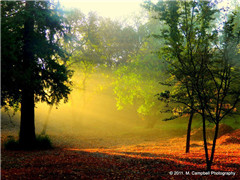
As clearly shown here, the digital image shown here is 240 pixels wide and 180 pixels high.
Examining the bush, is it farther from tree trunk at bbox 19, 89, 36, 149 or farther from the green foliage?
the green foliage

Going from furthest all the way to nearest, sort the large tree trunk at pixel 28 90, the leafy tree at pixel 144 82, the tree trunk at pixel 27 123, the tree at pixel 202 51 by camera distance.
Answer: the leafy tree at pixel 144 82, the tree trunk at pixel 27 123, the large tree trunk at pixel 28 90, the tree at pixel 202 51

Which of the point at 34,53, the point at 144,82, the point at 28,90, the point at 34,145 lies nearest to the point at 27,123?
the point at 34,145

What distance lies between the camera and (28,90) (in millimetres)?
13984

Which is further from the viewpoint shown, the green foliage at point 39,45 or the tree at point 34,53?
the tree at point 34,53

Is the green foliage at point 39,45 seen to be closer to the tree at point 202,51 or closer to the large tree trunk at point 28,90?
the large tree trunk at point 28,90

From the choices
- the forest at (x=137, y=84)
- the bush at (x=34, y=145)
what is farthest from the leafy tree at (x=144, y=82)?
the bush at (x=34, y=145)

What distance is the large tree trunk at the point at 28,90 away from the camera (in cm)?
1342

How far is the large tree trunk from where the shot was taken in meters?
13.4

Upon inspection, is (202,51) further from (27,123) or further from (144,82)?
(144,82)

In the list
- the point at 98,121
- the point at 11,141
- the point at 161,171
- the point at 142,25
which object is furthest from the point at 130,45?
the point at 161,171

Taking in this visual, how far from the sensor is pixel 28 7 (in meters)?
13.9

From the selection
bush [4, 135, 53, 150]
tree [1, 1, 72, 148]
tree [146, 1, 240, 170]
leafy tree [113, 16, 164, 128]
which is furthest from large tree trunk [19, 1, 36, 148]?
leafy tree [113, 16, 164, 128]

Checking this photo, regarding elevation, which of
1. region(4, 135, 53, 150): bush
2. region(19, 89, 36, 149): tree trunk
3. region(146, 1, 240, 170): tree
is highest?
region(146, 1, 240, 170): tree

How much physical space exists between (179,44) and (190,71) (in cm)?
132
